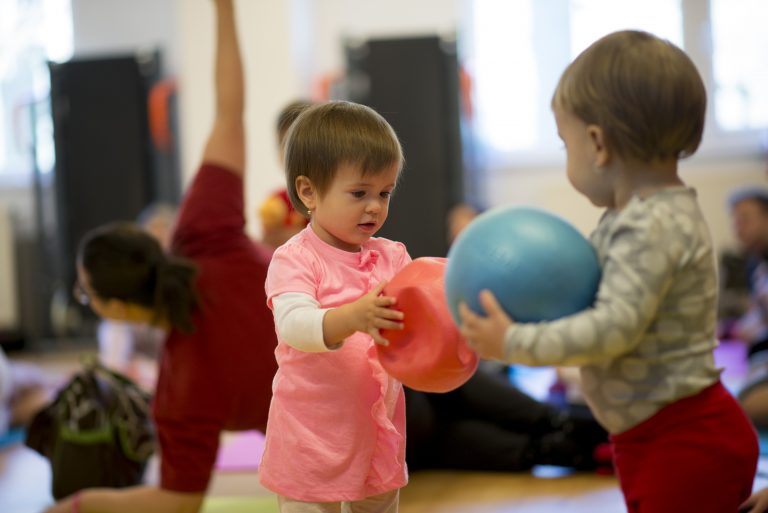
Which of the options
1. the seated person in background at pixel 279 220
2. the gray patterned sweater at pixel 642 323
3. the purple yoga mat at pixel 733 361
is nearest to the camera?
the gray patterned sweater at pixel 642 323

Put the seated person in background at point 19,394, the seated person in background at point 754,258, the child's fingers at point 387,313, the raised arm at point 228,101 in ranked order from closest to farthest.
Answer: the child's fingers at point 387,313
the raised arm at point 228,101
the seated person in background at point 19,394
the seated person in background at point 754,258

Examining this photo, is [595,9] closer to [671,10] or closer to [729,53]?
[671,10]

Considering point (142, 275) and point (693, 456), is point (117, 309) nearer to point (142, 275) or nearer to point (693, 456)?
point (142, 275)

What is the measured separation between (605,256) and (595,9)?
5.41m

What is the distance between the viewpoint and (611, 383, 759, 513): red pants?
123 centimetres

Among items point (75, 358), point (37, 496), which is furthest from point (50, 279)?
point (37, 496)

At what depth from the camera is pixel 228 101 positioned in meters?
2.41

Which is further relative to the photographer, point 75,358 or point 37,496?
point 75,358

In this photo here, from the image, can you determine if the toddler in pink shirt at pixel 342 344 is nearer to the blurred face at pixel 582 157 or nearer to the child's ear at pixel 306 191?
the child's ear at pixel 306 191

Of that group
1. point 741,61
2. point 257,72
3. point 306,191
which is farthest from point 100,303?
point 741,61

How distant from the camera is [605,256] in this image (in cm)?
123

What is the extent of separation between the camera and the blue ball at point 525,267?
3.88 ft

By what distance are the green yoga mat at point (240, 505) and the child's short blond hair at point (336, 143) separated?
1349mm

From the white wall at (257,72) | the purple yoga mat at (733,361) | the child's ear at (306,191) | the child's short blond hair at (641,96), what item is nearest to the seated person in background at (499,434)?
the purple yoga mat at (733,361)
